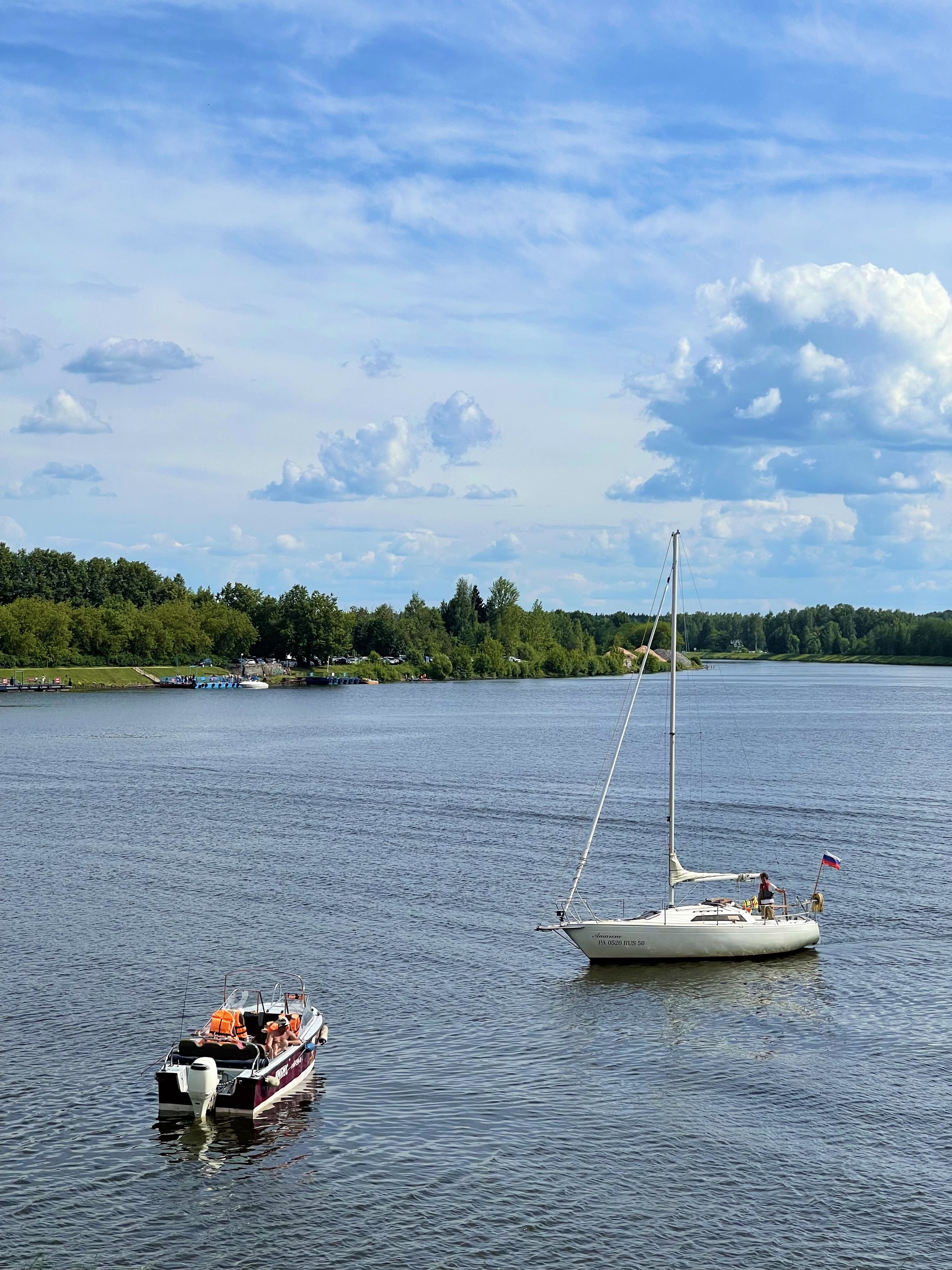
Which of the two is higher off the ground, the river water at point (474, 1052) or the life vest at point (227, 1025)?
the life vest at point (227, 1025)

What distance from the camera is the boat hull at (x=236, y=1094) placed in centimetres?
3528

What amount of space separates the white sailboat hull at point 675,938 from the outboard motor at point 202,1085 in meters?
18.2

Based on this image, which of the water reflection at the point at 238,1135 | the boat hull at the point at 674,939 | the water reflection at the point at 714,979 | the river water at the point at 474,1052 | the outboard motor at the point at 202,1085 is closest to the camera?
the river water at the point at 474,1052

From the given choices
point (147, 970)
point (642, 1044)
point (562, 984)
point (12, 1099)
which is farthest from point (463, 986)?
point (12, 1099)

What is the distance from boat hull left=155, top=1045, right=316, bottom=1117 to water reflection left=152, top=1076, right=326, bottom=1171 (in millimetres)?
206

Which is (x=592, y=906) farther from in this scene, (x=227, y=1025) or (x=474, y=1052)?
(x=227, y=1025)

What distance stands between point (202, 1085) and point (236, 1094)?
101cm

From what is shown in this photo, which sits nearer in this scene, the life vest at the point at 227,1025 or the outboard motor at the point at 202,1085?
the outboard motor at the point at 202,1085

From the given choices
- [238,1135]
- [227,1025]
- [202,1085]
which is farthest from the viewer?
[227,1025]

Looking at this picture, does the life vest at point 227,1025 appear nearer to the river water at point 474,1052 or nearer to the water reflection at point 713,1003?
A: the river water at point 474,1052

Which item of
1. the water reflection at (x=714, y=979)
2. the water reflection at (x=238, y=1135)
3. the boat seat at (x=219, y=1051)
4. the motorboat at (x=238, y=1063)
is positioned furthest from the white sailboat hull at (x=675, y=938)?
the boat seat at (x=219, y=1051)

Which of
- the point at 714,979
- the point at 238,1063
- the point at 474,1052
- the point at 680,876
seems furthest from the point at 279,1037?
the point at 680,876

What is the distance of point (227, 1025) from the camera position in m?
36.8

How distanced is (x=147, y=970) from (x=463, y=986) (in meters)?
12.6
